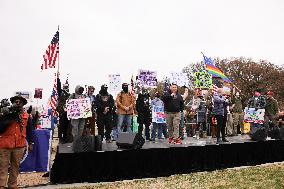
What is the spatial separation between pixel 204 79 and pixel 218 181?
9.53 meters

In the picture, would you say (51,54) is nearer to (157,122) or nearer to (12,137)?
(12,137)

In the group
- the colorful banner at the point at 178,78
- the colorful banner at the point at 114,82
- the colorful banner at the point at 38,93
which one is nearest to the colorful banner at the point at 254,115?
the colorful banner at the point at 178,78

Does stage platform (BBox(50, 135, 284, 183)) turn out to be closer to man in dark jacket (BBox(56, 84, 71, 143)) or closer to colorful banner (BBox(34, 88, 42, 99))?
man in dark jacket (BBox(56, 84, 71, 143))

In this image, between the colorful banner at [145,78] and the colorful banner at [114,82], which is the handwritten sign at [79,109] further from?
the colorful banner at [145,78]

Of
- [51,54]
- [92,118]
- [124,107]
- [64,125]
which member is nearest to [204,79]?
[124,107]

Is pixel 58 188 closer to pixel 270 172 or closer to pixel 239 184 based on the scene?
pixel 239 184

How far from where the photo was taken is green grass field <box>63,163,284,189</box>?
952 centimetres

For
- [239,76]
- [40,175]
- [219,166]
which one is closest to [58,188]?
[40,175]

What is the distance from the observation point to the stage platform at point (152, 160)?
10.1 m

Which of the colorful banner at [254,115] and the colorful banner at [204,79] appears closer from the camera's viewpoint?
the colorful banner at [254,115]

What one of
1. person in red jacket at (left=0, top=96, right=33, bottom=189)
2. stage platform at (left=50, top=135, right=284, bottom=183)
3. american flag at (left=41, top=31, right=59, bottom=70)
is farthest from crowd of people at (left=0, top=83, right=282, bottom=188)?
american flag at (left=41, top=31, right=59, bottom=70)

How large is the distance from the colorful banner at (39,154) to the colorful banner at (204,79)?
9.84m

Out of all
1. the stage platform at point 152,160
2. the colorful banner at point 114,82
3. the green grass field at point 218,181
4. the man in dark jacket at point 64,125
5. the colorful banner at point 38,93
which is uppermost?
the colorful banner at point 38,93

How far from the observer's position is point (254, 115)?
15.5 m
